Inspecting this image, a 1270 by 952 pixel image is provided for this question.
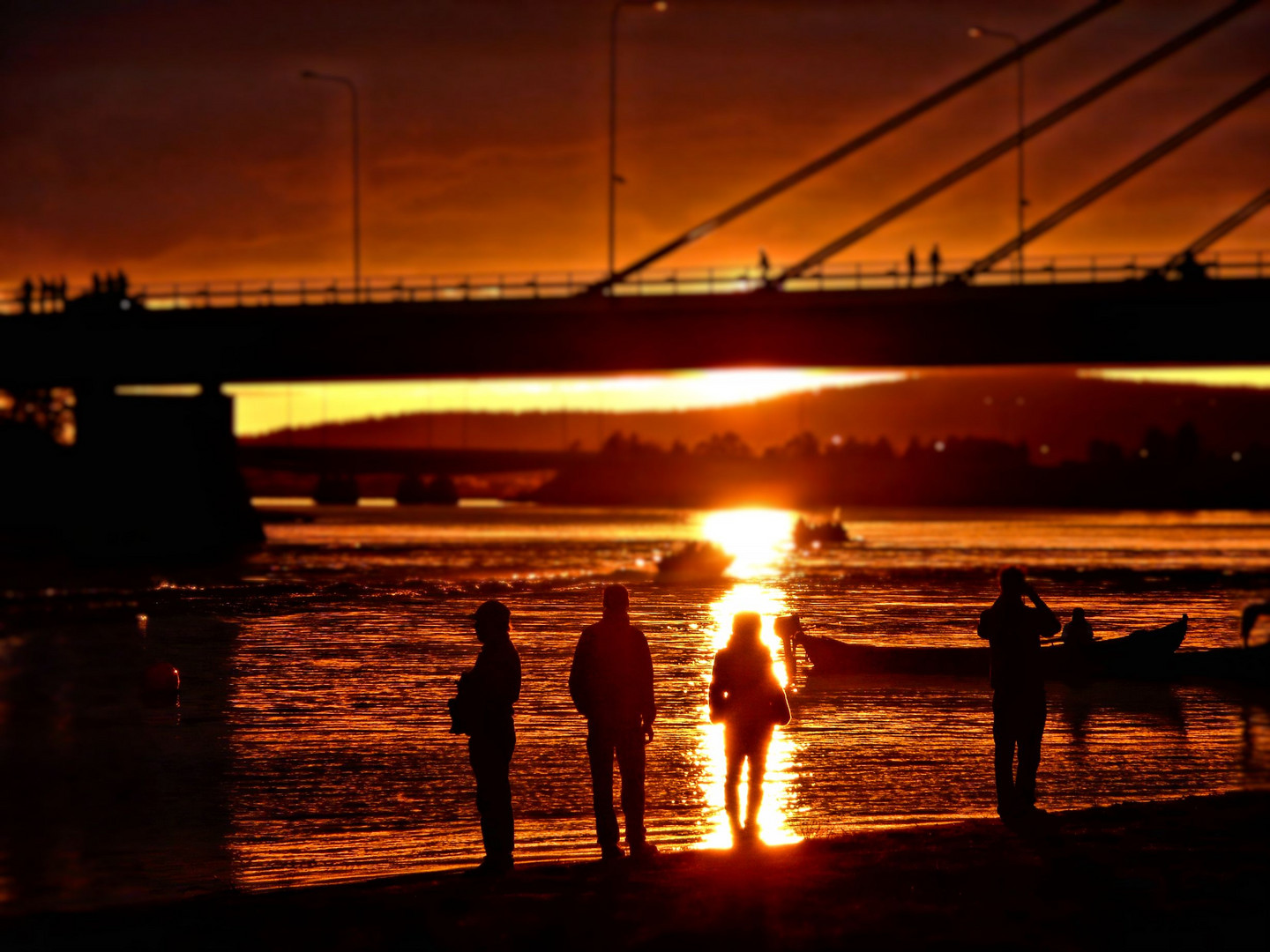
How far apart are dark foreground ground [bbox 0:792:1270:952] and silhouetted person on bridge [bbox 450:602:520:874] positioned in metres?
0.70

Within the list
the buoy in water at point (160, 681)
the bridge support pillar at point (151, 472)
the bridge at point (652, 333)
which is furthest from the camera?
the bridge support pillar at point (151, 472)

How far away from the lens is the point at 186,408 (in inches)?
3157

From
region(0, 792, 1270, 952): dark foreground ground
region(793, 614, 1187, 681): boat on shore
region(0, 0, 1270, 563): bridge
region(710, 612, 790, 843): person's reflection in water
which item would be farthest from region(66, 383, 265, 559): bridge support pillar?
region(0, 792, 1270, 952): dark foreground ground

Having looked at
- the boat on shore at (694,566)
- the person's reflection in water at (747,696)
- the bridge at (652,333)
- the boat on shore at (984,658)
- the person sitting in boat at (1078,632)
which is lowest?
the boat on shore at (694,566)

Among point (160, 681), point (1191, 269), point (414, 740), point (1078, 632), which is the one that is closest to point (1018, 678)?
point (414, 740)

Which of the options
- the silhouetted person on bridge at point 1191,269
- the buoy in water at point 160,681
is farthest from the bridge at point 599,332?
the buoy in water at point 160,681

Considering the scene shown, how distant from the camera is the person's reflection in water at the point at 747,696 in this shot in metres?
13.5

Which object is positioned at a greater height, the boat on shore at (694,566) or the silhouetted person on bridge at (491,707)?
the silhouetted person on bridge at (491,707)

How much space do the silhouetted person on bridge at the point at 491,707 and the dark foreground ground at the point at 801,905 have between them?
700 millimetres

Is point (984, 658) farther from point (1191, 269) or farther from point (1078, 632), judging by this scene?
point (1191, 269)

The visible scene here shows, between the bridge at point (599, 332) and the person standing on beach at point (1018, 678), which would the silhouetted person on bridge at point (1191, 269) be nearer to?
the bridge at point (599, 332)

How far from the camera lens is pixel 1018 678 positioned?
1381cm

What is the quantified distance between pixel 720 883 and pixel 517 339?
59765mm

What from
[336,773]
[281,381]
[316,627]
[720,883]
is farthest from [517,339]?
[720,883]
